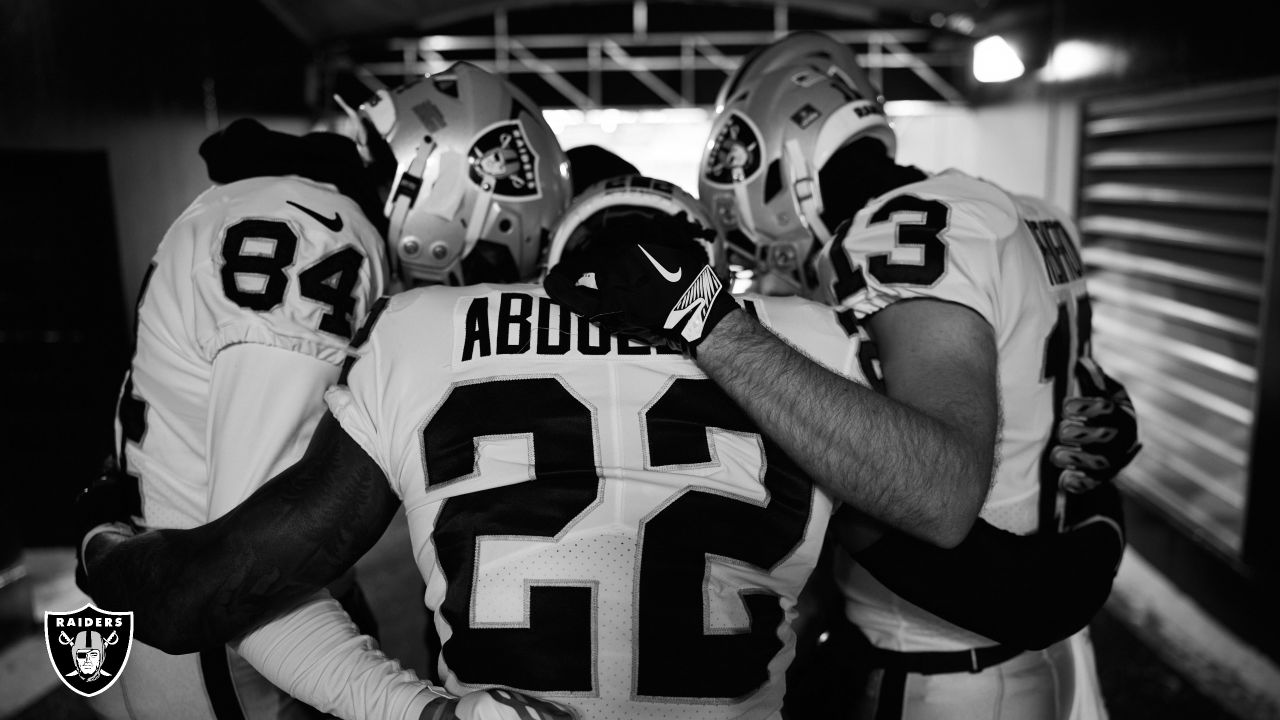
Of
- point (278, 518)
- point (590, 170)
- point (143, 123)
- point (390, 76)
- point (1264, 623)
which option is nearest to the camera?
point (278, 518)

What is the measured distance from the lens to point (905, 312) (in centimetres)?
177

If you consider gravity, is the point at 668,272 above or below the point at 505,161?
below

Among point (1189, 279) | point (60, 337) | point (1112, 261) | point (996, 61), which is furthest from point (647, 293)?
point (996, 61)

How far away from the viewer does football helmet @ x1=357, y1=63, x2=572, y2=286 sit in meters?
2.27

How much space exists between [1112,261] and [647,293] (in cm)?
593

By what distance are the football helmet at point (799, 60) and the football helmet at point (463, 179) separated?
0.70 m

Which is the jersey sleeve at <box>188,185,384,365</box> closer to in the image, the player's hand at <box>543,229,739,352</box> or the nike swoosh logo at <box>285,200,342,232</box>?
the nike swoosh logo at <box>285,200,342,232</box>

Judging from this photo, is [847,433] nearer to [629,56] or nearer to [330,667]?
[330,667]

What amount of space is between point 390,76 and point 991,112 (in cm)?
717

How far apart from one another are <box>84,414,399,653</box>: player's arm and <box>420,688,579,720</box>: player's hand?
0.93ft

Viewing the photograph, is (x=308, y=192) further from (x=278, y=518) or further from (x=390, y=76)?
(x=390, y=76)

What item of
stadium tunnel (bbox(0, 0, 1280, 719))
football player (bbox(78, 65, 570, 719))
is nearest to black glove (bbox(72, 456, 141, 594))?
football player (bbox(78, 65, 570, 719))

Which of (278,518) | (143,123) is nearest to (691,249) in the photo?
(278,518)

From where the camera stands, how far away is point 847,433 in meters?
1.47
